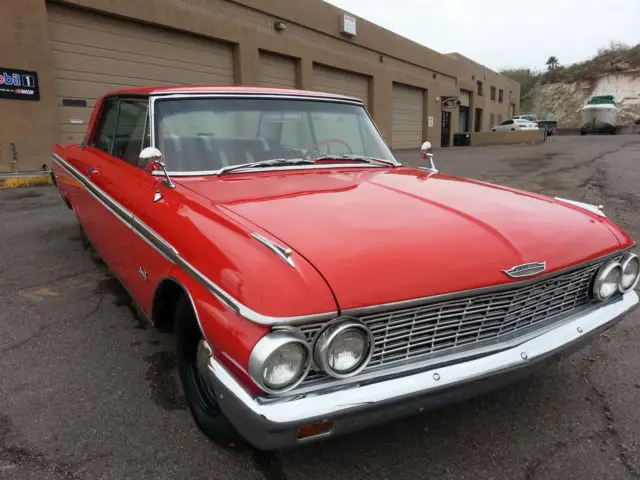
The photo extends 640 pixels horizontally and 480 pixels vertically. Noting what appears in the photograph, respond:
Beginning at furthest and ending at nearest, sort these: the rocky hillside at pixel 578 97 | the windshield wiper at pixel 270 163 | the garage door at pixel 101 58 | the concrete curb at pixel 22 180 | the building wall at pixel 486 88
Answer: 1. the rocky hillside at pixel 578 97
2. the building wall at pixel 486 88
3. the garage door at pixel 101 58
4. the concrete curb at pixel 22 180
5. the windshield wiper at pixel 270 163

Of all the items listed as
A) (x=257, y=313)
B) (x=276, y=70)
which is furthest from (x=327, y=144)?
(x=276, y=70)

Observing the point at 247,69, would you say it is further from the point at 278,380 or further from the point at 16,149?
the point at 278,380

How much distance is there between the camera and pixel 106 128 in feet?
12.4

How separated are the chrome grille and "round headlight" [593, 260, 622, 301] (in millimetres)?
116

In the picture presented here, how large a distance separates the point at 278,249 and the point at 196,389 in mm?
842

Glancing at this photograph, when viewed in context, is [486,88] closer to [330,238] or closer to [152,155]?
[152,155]

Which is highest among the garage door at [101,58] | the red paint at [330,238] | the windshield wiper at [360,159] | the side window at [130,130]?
the garage door at [101,58]

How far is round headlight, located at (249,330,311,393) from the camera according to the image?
1.43 m

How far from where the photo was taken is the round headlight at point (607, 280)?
2.16 m

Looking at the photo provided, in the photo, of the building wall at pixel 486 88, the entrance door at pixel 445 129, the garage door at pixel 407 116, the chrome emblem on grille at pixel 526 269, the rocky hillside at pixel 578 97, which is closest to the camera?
the chrome emblem on grille at pixel 526 269

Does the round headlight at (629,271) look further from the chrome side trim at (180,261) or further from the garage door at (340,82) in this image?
the garage door at (340,82)

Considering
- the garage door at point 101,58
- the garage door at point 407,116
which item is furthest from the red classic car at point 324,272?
the garage door at point 407,116

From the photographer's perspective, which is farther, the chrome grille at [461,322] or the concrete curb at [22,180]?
the concrete curb at [22,180]

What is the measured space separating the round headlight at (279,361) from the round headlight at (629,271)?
5.42ft
